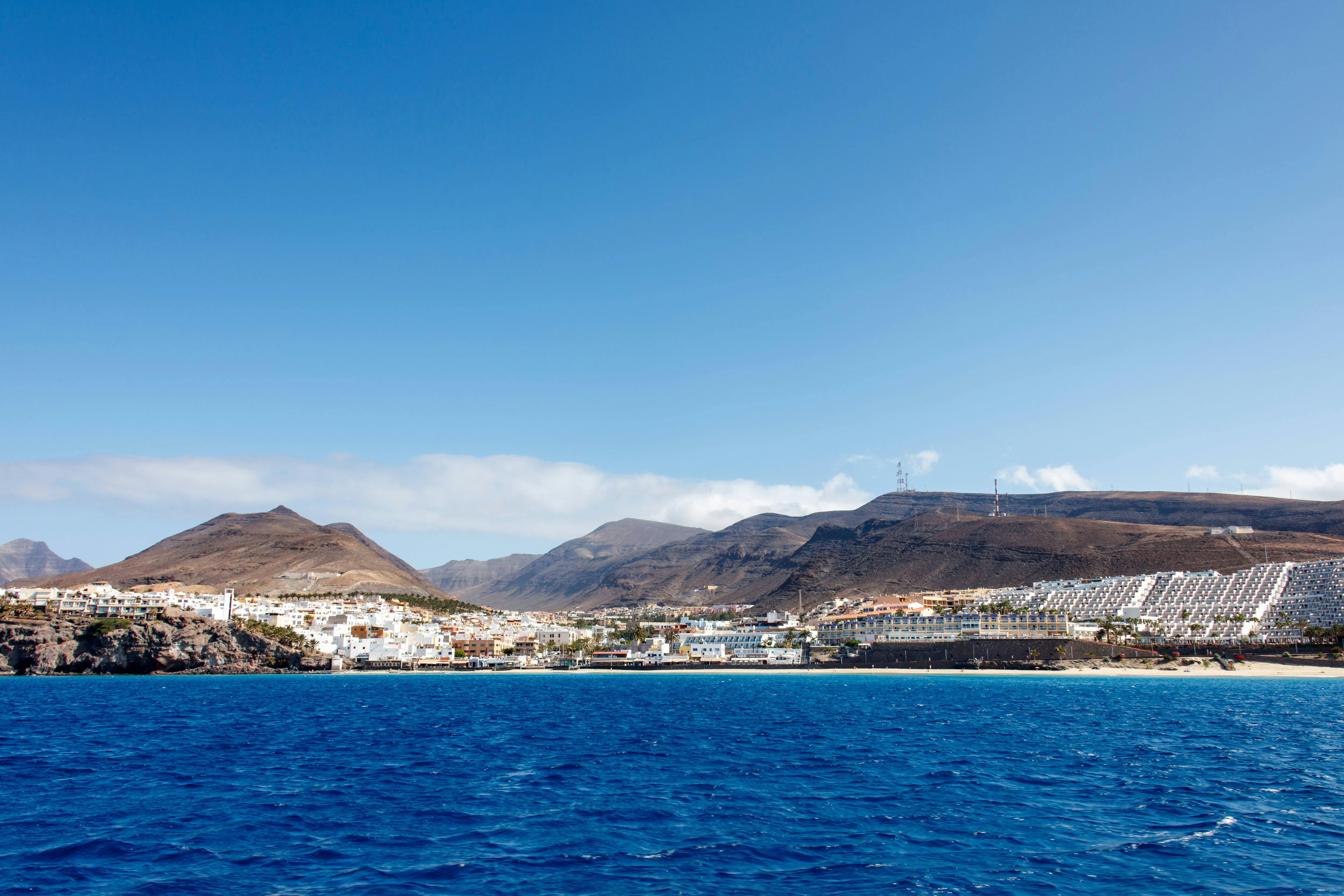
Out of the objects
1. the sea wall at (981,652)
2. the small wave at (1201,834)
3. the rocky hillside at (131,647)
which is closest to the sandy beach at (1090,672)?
the sea wall at (981,652)

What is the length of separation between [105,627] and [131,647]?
549 centimetres

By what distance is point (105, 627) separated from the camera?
488 feet

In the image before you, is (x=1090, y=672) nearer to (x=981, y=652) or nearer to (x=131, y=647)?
(x=981, y=652)

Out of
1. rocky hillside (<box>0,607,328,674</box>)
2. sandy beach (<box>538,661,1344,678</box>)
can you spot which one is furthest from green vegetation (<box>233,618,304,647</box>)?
sandy beach (<box>538,661,1344,678</box>)

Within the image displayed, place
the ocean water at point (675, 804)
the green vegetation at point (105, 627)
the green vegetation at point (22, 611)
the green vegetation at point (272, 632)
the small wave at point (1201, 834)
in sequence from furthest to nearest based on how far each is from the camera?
the green vegetation at point (272, 632), the green vegetation at point (22, 611), the green vegetation at point (105, 627), the small wave at point (1201, 834), the ocean water at point (675, 804)

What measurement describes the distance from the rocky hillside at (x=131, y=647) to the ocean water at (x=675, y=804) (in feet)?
296

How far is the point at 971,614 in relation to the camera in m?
196

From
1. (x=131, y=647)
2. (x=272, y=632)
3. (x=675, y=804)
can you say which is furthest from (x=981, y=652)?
(x=131, y=647)

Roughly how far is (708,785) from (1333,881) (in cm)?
2130

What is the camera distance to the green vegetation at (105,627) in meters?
147

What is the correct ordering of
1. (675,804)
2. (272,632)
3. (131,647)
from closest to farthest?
(675,804), (131,647), (272,632)

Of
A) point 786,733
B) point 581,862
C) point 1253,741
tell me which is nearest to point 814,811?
point 581,862

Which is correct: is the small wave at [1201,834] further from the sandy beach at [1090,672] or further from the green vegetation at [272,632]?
the green vegetation at [272,632]

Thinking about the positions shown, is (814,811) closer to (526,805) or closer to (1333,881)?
(526,805)
